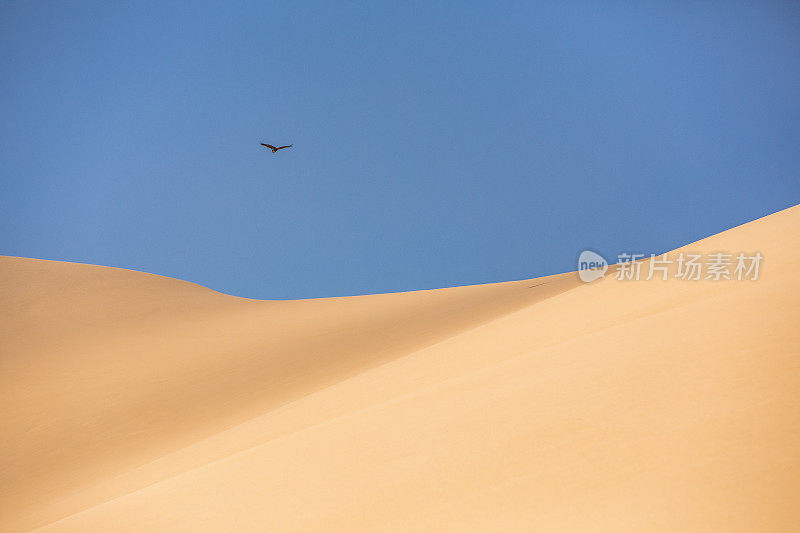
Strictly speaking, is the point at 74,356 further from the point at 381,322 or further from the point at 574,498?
the point at 574,498

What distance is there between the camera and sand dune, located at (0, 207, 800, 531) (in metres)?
2.02

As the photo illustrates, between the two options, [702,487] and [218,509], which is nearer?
[702,487]

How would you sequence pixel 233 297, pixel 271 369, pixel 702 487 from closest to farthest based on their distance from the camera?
pixel 702 487
pixel 271 369
pixel 233 297

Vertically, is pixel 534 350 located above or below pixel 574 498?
above

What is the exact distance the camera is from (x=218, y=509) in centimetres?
298

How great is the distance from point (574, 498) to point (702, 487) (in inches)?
16.3

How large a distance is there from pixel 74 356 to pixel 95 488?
5546 mm

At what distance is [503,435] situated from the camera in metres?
2.78

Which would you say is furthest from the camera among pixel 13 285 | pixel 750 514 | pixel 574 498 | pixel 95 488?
pixel 13 285

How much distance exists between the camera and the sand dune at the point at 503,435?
2.02m

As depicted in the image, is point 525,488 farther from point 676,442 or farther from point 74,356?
point 74,356

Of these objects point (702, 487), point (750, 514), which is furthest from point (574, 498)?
point (750, 514)

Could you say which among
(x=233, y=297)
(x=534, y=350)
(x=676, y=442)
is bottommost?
(x=676, y=442)

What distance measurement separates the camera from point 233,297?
15891 millimetres
